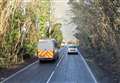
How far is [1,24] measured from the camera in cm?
2733

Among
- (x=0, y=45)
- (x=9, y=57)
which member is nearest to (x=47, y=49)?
(x=9, y=57)

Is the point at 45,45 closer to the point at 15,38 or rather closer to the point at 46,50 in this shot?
the point at 46,50

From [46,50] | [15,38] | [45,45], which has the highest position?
[15,38]

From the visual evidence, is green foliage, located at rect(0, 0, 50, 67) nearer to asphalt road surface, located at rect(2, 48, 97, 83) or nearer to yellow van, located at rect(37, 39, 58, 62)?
yellow van, located at rect(37, 39, 58, 62)

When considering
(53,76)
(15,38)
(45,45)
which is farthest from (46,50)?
(53,76)

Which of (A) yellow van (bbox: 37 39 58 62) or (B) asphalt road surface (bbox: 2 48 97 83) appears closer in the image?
(B) asphalt road surface (bbox: 2 48 97 83)

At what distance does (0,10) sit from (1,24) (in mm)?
1052

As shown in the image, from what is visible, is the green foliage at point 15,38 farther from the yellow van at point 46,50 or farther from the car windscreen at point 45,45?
the yellow van at point 46,50

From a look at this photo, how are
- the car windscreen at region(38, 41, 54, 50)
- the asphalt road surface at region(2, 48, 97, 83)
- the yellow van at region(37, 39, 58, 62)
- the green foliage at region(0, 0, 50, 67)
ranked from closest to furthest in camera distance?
1. the asphalt road surface at region(2, 48, 97, 83)
2. the green foliage at region(0, 0, 50, 67)
3. the yellow van at region(37, 39, 58, 62)
4. the car windscreen at region(38, 41, 54, 50)

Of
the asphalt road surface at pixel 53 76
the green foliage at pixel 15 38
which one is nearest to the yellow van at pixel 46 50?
the green foliage at pixel 15 38

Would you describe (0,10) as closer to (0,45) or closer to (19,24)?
(0,45)

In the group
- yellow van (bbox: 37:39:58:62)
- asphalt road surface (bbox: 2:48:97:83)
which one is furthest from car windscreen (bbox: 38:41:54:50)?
asphalt road surface (bbox: 2:48:97:83)

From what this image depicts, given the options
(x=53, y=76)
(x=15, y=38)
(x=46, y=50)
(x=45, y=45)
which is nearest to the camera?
(x=53, y=76)

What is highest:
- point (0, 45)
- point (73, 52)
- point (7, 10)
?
point (7, 10)
